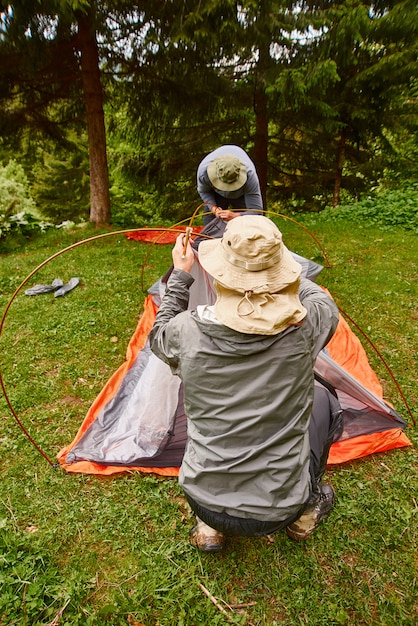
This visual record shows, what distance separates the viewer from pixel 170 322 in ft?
5.19

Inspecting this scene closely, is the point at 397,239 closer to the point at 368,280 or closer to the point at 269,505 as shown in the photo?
the point at 368,280

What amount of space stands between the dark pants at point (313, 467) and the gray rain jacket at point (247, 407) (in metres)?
0.05

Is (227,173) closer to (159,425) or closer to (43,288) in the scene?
(159,425)

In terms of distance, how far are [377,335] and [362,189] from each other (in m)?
6.45

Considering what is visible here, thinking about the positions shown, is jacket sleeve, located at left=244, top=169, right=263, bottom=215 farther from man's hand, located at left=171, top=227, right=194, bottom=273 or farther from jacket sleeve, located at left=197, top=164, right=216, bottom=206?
man's hand, located at left=171, top=227, right=194, bottom=273

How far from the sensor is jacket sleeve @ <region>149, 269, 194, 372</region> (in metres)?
1.56

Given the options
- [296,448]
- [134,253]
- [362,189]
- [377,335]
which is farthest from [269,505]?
[362,189]

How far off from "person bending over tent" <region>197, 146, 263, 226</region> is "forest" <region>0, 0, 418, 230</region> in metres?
2.48

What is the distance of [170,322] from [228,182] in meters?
2.15

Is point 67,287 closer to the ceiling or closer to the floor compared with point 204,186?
closer to the floor

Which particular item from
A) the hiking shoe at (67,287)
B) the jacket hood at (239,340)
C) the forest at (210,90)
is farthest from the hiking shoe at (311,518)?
the forest at (210,90)

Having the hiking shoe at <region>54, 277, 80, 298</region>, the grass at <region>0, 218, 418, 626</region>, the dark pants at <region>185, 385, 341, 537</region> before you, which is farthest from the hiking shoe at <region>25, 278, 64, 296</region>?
the dark pants at <region>185, 385, 341, 537</region>

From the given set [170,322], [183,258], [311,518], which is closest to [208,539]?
[311,518]

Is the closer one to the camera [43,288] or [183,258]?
[183,258]
